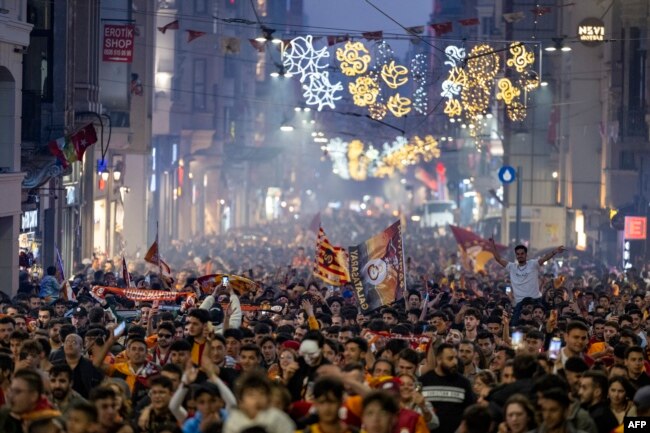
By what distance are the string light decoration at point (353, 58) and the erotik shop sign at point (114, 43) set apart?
39.3 ft

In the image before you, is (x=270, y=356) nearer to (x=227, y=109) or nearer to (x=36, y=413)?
(x=36, y=413)

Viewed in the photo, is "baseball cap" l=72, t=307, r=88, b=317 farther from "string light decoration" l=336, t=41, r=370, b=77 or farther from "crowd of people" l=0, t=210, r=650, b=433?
"string light decoration" l=336, t=41, r=370, b=77

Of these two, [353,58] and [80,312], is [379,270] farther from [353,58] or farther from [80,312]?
[353,58]

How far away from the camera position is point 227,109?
102250 mm

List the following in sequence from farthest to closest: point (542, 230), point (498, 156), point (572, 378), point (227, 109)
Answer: point (227, 109) < point (498, 156) < point (542, 230) < point (572, 378)

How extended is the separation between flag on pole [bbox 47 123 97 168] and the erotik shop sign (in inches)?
316

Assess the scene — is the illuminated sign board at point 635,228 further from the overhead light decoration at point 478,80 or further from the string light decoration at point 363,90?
the string light decoration at point 363,90

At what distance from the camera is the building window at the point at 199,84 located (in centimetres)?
8462

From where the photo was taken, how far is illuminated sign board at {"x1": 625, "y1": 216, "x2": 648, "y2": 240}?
47.8m

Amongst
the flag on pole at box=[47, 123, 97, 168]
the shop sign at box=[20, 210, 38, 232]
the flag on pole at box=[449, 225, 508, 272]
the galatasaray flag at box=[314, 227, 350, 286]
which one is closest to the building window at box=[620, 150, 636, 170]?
the flag on pole at box=[449, 225, 508, 272]

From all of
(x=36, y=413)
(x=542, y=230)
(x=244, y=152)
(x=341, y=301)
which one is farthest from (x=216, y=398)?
(x=244, y=152)

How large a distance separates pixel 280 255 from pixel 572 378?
47.5 metres

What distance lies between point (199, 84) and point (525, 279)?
64.1 metres

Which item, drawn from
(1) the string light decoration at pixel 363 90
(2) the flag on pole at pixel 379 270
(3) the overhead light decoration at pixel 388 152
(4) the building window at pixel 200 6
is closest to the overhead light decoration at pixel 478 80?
(1) the string light decoration at pixel 363 90
